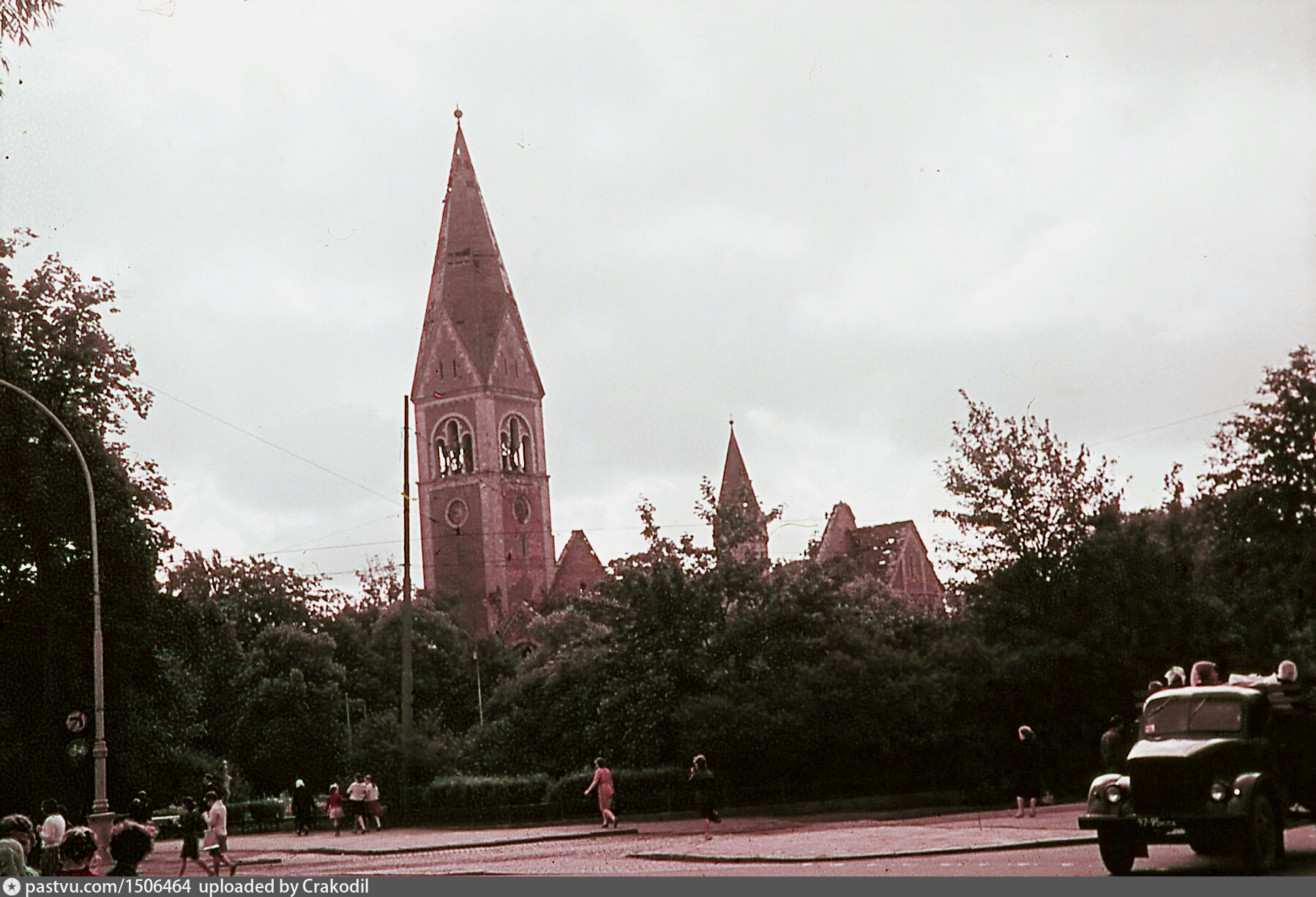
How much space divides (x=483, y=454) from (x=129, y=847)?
101 metres

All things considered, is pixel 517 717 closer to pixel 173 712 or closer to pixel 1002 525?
pixel 173 712

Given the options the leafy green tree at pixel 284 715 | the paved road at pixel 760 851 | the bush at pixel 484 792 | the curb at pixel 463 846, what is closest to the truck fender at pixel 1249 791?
the paved road at pixel 760 851

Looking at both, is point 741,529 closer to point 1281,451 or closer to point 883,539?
point 1281,451

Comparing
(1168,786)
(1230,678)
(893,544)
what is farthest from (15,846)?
(893,544)

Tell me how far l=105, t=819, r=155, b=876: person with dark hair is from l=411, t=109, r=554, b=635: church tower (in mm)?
89331

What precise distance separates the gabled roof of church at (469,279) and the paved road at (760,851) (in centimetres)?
7447

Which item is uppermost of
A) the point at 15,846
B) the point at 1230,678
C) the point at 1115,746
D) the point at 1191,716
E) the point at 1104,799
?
the point at 1230,678

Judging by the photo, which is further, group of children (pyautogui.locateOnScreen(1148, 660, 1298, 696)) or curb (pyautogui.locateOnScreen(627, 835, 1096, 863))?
curb (pyautogui.locateOnScreen(627, 835, 1096, 863))

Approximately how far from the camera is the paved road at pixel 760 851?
17656 millimetres

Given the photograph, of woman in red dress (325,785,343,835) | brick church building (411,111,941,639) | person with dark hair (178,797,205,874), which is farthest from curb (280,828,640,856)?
brick church building (411,111,941,639)

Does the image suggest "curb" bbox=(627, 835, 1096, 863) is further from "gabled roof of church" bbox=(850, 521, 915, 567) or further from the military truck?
"gabled roof of church" bbox=(850, 521, 915, 567)

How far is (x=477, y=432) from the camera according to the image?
380 feet

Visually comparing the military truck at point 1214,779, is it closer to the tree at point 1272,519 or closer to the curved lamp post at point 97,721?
the curved lamp post at point 97,721

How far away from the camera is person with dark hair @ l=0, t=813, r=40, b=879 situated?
13.5m
